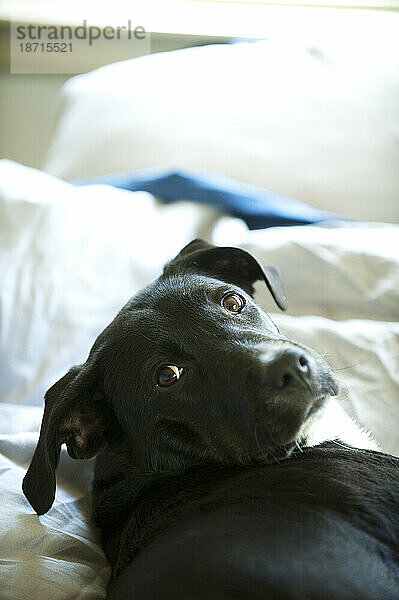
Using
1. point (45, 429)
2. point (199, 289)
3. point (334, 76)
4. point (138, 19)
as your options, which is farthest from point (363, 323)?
point (138, 19)

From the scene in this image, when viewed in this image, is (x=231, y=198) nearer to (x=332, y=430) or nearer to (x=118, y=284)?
(x=118, y=284)

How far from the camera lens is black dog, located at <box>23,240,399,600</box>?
1.00m

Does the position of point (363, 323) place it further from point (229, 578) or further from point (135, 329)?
point (229, 578)

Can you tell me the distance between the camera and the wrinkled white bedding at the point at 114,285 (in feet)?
5.70

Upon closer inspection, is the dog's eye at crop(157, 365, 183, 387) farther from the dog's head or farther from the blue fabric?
the blue fabric

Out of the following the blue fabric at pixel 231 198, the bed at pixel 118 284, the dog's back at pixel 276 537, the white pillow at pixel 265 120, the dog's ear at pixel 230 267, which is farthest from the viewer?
the white pillow at pixel 265 120

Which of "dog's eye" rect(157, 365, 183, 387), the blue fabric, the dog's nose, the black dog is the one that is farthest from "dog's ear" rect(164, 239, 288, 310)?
the blue fabric

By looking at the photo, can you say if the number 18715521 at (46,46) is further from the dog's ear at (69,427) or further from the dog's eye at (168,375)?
the dog's eye at (168,375)

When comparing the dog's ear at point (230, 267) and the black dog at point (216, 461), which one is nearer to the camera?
the black dog at point (216, 461)

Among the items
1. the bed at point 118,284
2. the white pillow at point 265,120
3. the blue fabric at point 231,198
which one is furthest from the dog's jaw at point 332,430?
the white pillow at point 265,120

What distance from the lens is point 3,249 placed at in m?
1.94

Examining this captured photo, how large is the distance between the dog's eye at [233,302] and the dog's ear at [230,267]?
153 millimetres

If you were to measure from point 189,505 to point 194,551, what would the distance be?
0.50 feet
